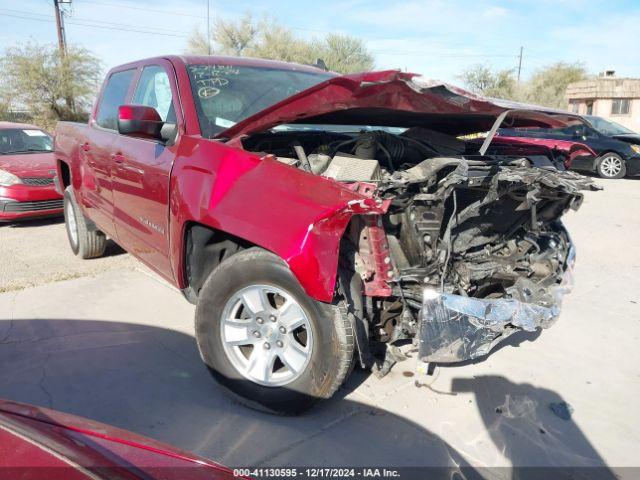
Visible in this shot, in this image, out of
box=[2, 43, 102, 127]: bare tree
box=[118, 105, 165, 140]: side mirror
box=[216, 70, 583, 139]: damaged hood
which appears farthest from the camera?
box=[2, 43, 102, 127]: bare tree

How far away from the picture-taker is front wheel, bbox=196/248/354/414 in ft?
8.70

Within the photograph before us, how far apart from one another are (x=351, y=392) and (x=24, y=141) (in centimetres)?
801

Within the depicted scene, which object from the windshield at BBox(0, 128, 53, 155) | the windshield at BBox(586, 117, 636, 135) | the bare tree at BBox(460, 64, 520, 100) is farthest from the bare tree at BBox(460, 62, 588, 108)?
the windshield at BBox(0, 128, 53, 155)

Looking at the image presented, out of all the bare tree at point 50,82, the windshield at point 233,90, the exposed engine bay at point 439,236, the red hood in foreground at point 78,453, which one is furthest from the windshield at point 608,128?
the bare tree at point 50,82

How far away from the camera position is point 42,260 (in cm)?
600

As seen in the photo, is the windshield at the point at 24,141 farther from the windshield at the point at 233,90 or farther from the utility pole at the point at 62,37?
the utility pole at the point at 62,37

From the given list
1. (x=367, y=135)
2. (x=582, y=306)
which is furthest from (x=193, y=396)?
(x=582, y=306)

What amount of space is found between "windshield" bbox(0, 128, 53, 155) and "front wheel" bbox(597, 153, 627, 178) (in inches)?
A: 512

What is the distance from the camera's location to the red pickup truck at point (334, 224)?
261 cm

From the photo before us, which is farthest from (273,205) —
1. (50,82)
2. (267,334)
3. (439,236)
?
(50,82)

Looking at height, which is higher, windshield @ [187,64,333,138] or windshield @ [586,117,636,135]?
windshield @ [187,64,333,138]

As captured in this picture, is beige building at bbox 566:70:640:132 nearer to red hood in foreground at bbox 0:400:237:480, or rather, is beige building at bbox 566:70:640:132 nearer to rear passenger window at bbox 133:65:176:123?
rear passenger window at bbox 133:65:176:123

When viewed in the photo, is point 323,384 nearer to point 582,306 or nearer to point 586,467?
point 586,467

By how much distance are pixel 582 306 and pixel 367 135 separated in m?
2.71
